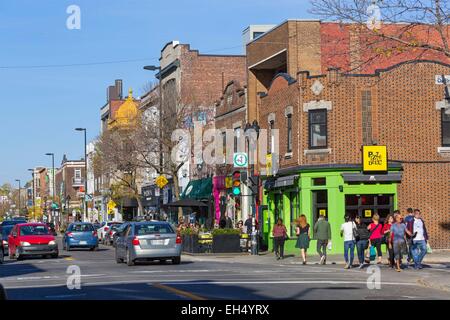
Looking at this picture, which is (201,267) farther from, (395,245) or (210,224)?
(210,224)

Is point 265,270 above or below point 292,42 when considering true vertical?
below

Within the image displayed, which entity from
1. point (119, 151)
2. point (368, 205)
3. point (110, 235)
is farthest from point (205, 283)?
point (119, 151)

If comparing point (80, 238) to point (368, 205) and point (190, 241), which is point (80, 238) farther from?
point (368, 205)

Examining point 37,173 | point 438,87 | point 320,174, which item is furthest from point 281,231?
point 37,173

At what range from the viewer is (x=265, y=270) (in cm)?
2725

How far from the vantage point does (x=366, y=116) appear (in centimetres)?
3712

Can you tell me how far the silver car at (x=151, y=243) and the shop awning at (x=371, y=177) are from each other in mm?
9826

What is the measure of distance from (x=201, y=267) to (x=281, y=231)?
6.58 meters

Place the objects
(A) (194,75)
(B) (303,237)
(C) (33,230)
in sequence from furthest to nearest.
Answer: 1. (A) (194,75)
2. (C) (33,230)
3. (B) (303,237)

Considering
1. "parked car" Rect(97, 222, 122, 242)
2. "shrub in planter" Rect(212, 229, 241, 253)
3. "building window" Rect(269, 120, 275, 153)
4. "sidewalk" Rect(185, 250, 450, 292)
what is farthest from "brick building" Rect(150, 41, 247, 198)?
"sidewalk" Rect(185, 250, 450, 292)

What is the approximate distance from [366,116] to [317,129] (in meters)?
2.18

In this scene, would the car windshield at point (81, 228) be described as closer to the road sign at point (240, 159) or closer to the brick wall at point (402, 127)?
the road sign at point (240, 159)

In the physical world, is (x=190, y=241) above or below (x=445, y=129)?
below

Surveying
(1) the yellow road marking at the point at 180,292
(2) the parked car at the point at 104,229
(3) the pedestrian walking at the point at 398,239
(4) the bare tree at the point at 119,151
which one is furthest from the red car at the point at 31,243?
(4) the bare tree at the point at 119,151
